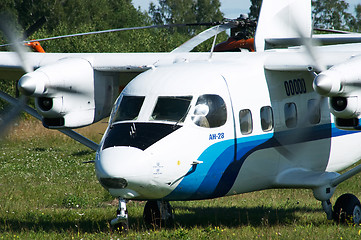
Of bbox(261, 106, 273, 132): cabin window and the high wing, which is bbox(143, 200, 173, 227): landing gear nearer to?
the high wing

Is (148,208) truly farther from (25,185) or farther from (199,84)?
(25,185)

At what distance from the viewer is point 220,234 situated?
11.0 meters

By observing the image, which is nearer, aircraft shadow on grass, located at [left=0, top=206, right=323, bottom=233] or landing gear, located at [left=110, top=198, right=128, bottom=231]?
landing gear, located at [left=110, top=198, right=128, bottom=231]

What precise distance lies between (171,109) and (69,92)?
316cm

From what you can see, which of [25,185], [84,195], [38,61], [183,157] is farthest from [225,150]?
[25,185]

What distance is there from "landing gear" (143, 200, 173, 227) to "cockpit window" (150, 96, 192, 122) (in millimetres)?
2346

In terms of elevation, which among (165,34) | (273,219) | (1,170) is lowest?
(273,219)

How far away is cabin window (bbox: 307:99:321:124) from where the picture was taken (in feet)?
42.4

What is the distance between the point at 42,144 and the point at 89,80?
18015mm

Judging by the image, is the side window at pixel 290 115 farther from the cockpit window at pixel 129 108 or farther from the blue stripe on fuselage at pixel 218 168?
the cockpit window at pixel 129 108

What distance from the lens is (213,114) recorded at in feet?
35.9

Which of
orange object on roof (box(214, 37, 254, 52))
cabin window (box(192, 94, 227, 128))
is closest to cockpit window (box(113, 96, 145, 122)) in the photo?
cabin window (box(192, 94, 227, 128))

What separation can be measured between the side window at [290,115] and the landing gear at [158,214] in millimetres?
2952

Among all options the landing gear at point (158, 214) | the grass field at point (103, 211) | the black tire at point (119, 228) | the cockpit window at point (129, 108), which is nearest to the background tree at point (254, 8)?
the grass field at point (103, 211)
